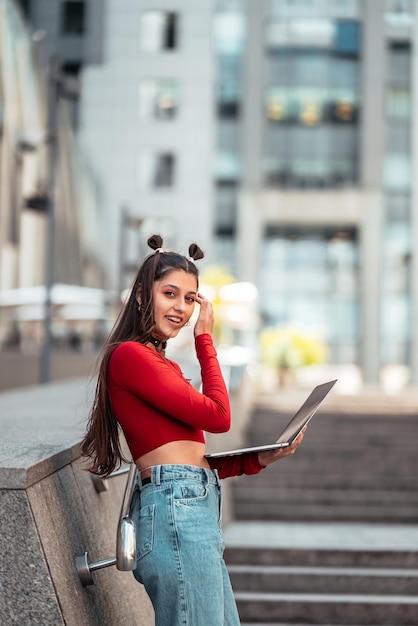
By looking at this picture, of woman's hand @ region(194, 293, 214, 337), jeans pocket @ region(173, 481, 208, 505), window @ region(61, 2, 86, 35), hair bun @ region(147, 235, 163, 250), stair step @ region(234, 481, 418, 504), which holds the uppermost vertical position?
window @ region(61, 2, 86, 35)

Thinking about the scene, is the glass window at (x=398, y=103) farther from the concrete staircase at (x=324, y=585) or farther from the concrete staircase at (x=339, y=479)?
the concrete staircase at (x=324, y=585)

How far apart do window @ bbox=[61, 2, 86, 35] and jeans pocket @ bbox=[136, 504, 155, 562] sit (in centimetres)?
5537

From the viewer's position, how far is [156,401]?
133 inches

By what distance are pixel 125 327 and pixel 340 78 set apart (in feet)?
168

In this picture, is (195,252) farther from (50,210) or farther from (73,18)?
(73,18)

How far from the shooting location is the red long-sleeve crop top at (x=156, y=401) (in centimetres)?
339

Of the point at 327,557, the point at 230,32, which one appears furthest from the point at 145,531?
the point at 230,32

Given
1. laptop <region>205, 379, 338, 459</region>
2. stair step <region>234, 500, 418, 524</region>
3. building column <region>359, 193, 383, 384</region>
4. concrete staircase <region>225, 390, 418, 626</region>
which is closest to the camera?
laptop <region>205, 379, 338, 459</region>

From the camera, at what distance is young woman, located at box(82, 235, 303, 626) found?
3.30m

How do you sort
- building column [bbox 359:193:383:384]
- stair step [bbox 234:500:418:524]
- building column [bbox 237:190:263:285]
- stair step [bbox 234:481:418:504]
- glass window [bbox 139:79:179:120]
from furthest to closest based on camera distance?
glass window [bbox 139:79:179:120] < building column [bbox 359:193:383:384] < building column [bbox 237:190:263:285] < stair step [bbox 234:481:418:504] < stair step [bbox 234:500:418:524]

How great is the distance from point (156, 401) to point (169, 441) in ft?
0.48

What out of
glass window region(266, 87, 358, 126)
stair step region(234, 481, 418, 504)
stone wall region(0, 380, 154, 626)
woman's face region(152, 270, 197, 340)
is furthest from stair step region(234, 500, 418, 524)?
glass window region(266, 87, 358, 126)

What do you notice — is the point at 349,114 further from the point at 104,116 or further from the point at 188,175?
the point at 104,116

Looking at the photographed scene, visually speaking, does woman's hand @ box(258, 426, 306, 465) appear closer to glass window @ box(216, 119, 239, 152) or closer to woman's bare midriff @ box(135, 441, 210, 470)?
woman's bare midriff @ box(135, 441, 210, 470)
